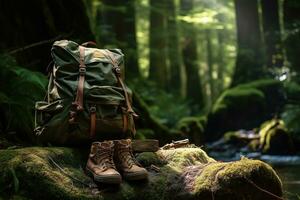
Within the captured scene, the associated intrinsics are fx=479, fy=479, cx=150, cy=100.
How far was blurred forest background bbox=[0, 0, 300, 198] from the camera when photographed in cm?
527

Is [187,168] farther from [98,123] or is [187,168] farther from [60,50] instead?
[60,50]

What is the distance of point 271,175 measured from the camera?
325 cm

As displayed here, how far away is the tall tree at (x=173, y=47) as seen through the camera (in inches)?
714

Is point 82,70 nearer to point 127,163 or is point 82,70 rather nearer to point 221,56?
point 127,163

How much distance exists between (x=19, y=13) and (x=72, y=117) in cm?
353

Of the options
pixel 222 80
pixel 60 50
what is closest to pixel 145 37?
pixel 222 80

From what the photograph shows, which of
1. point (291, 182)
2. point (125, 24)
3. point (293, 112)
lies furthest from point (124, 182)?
point (125, 24)

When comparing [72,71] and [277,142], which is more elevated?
[72,71]

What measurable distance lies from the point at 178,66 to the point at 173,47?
261cm

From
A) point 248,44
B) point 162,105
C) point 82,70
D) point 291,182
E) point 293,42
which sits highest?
point 82,70

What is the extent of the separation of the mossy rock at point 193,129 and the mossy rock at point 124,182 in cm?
841

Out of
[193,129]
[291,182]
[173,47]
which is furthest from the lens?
[173,47]

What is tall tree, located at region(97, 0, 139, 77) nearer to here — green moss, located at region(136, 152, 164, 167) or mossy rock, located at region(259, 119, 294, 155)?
mossy rock, located at region(259, 119, 294, 155)

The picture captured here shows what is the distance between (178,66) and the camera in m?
23.0
